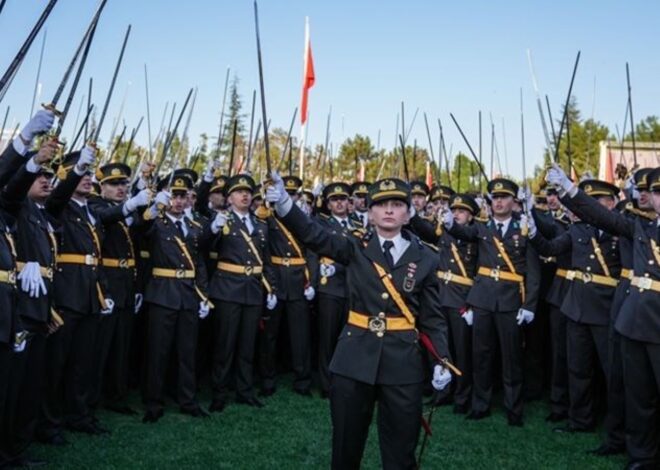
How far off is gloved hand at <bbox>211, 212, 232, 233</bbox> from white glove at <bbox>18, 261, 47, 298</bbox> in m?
2.42

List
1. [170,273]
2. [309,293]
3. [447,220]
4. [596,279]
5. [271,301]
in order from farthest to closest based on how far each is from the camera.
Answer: [309,293]
[271,301]
[447,220]
[170,273]
[596,279]

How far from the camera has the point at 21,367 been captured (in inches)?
201

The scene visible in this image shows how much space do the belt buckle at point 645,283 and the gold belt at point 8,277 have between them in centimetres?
505

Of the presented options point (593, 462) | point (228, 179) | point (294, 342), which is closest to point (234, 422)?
point (294, 342)

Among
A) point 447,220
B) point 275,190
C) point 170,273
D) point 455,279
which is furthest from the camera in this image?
point 455,279

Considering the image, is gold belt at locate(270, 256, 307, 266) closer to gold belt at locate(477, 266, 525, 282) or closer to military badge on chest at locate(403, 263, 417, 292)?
gold belt at locate(477, 266, 525, 282)

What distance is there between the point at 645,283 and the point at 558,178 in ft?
3.90

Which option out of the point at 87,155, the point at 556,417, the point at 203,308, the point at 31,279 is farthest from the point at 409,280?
the point at 556,417

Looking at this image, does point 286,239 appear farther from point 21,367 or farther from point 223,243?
point 21,367

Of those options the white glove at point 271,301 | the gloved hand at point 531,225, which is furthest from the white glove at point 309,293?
the gloved hand at point 531,225

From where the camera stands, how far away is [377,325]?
14.3 feet

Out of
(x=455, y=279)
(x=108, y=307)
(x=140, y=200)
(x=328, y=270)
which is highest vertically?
(x=140, y=200)

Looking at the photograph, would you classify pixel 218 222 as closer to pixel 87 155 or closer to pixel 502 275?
pixel 87 155

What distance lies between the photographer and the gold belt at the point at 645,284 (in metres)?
5.52
